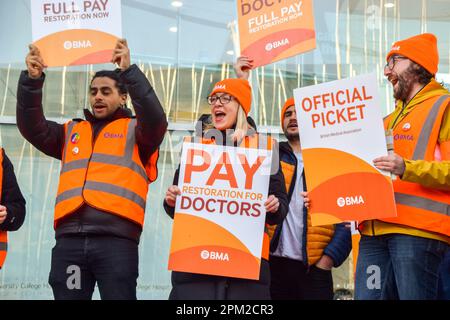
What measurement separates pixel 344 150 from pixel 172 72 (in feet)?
11.1

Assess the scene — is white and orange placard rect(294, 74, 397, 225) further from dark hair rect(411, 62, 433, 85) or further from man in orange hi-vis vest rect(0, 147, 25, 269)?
man in orange hi-vis vest rect(0, 147, 25, 269)

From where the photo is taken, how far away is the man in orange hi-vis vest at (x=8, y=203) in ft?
12.7

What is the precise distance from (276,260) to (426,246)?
3.67 ft

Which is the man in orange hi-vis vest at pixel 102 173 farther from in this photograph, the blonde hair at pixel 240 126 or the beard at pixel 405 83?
the beard at pixel 405 83

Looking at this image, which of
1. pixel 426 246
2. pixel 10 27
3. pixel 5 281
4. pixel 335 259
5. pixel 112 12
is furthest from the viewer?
pixel 10 27

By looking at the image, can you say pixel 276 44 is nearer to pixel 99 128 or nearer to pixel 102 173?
pixel 99 128

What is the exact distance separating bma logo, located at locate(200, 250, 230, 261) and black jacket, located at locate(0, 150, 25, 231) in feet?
3.98

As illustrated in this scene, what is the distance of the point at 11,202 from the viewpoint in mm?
3957

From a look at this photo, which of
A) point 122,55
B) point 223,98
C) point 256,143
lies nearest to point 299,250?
point 256,143

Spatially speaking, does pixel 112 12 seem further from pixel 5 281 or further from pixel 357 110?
pixel 5 281

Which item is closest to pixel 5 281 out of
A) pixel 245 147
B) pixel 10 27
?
pixel 10 27

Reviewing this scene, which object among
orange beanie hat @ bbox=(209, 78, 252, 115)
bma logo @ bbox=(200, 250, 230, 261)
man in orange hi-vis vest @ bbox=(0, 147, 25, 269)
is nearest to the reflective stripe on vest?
man in orange hi-vis vest @ bbox=(0, 147, 25, 269)

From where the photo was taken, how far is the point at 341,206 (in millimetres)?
3232

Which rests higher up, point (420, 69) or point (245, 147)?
point (420, 69)
